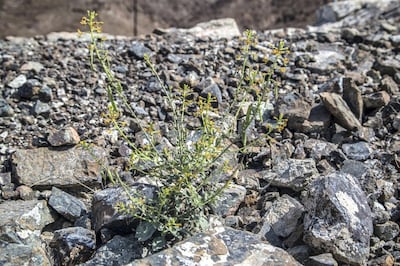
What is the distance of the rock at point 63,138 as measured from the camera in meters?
3.21

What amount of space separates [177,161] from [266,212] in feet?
1.58

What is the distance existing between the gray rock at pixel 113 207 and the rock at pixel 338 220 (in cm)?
67

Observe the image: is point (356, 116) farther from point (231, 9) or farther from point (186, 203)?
point (231, 9)

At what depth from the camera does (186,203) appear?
250 cm

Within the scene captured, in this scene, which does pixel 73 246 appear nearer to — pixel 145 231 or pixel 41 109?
pixel 145 231

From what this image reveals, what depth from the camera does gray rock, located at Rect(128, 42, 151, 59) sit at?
13.5 ft

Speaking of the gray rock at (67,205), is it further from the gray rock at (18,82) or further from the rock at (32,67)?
the rock at (32,67)

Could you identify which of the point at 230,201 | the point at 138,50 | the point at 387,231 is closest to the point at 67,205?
the point at 230,201

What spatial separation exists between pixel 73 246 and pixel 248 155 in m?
1.02

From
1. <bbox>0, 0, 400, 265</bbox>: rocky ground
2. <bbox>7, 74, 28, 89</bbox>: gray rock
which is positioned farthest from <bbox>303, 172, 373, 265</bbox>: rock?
<bbox>7, 74, 28, 89</bbox>: gray rock

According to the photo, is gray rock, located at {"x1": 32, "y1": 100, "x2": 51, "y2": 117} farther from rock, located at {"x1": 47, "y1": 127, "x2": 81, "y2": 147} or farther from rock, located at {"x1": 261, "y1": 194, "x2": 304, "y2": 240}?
rock, located at {"x1": 261, "y1": 194, "x2": 304, "y2": 240}

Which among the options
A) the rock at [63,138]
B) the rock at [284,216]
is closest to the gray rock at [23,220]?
the rock at [63,138]

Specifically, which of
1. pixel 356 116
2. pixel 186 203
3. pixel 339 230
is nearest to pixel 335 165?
pixel 356 116

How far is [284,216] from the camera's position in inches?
105
